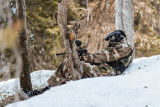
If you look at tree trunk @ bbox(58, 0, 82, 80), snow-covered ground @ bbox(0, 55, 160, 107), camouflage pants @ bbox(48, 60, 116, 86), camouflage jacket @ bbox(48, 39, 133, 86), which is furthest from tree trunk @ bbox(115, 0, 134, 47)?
snow-covered ground @ bbox(0, 55, 160, 107)

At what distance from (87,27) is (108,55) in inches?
315

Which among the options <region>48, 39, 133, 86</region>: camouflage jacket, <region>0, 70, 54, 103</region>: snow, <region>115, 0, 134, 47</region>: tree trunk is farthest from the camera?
<region>115, 0, 134, 47</region>: tree trunk

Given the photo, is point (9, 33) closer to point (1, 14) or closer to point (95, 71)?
point (1, 14)

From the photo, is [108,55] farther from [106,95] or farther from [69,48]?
[106,95]

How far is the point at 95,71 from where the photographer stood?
4.00 m

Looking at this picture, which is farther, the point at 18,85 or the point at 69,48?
the point at 18,85

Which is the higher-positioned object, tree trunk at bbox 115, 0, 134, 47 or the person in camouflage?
tree trunk at bbox 115, 0, 134, 47

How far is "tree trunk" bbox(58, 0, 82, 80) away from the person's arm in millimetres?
522

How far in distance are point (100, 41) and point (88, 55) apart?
7238mm

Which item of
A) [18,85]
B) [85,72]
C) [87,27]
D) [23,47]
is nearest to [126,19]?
[85,72]

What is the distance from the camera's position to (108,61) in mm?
4281

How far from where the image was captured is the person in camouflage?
13.4 ft

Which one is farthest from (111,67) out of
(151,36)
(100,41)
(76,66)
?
(151,36)

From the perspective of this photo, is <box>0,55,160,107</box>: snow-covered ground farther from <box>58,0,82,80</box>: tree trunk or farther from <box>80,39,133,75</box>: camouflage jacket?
<box>80,39,133,75</box>: camouflage jacket
